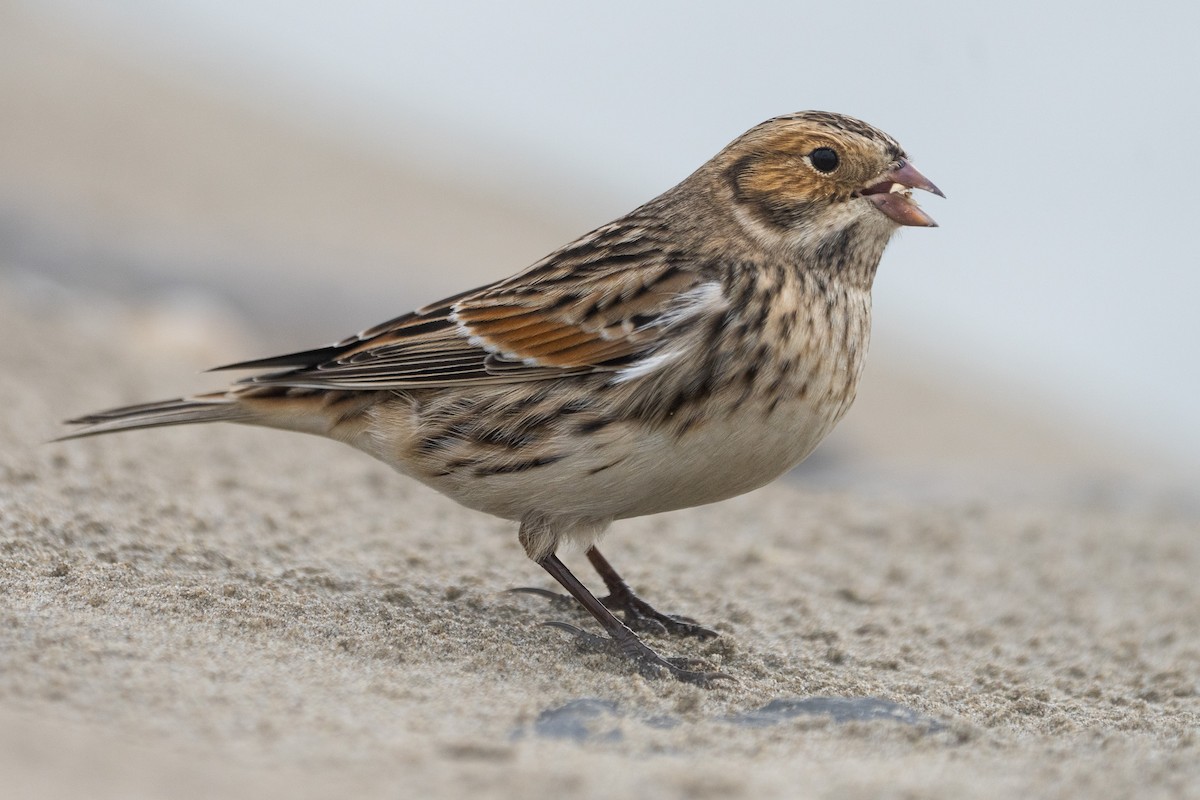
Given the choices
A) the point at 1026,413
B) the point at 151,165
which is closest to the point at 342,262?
the point at 151,165

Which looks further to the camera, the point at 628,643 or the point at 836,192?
the point at 836,192

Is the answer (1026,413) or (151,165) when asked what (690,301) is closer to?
(1026,413)

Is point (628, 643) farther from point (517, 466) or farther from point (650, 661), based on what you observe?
point (517, 466)

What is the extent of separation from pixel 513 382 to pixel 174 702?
1682mm

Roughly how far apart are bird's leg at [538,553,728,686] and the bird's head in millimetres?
1277

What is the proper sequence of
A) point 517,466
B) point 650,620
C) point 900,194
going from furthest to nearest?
point 650,620 → point 900,194 → point 517,466

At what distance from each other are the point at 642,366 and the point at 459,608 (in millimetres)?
1073

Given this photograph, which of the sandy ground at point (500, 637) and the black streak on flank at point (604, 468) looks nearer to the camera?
the sandy ground at point (500, 637)

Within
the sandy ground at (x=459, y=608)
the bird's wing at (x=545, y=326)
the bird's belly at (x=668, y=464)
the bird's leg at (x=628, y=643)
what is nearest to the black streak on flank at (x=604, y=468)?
the bird's belly at (x=668, y=464)

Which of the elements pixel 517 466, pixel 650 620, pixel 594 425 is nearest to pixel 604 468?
pixel 594 425

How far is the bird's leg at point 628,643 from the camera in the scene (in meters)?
4.37

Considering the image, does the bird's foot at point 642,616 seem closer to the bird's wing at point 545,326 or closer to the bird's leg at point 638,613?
the bird's leg at point 638,613

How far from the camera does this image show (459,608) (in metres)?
4.87

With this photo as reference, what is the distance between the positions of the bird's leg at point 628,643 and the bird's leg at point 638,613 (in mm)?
166
